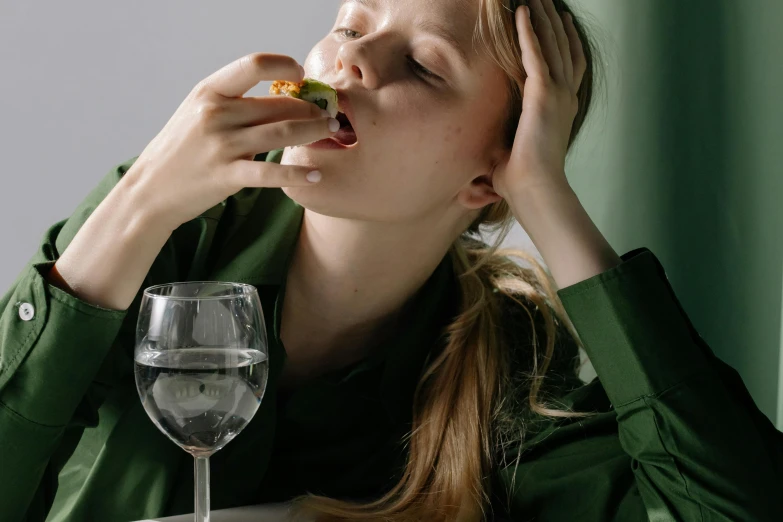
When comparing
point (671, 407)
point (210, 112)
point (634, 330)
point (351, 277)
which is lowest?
point (671, 407)

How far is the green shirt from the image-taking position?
121cm

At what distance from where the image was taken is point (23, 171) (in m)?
2.44

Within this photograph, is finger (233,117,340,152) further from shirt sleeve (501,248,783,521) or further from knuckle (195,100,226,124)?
shirt sleeve (501,248,783,521)

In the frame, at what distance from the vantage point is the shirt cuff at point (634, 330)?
1.27m

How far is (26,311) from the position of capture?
3.97 feet

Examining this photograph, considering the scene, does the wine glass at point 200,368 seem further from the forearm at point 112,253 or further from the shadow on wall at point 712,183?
the shadow on wall at point 712,183

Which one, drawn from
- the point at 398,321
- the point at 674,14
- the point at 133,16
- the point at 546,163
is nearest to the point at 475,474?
the point at 398,321

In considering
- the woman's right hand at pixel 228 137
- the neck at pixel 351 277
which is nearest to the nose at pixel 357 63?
the woman's right hand at pixel 228 137

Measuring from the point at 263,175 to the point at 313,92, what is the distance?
14 centimetres

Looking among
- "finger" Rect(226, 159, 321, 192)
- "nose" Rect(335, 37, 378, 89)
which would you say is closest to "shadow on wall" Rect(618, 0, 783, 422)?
"nose" Rect(335, 37, 378, 89)

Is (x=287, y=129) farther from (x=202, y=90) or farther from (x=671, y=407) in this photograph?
(x=671, y=407)

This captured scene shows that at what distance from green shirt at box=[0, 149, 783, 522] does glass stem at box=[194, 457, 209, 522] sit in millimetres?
312

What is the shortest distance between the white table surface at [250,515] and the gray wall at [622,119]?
0.73 meters

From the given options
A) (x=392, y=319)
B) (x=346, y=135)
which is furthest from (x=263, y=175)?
(x=392, y=319)
